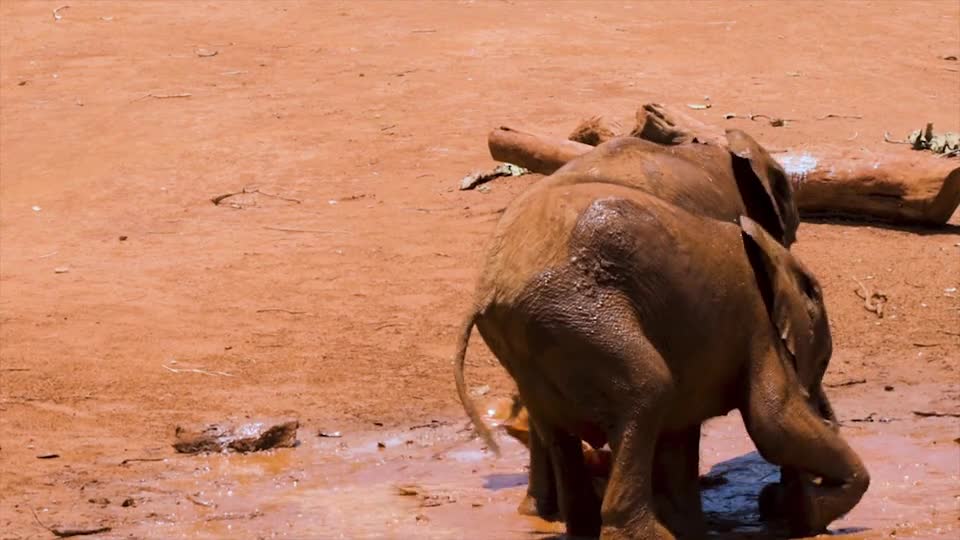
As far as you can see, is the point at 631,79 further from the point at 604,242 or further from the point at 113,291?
the point at 604,242

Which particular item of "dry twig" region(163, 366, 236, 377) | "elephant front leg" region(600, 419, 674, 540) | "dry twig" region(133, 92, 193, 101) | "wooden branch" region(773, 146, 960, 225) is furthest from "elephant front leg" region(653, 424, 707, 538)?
"dry twig" region(133, 92, 193, 101)

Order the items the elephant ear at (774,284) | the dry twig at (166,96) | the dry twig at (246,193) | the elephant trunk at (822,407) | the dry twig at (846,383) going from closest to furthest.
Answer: the elephant ear at (774,284)
the elephant trunk at (822,407)
the dry twig at (846,383)
the dry twig at (246,193)
the dry twig at (166,96)

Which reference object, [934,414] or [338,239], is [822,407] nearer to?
[934,414]

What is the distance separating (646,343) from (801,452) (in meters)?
1.02

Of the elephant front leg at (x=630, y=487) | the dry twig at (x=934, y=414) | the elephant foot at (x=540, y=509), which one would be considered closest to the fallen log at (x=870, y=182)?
the dry twig at (x=934, y=414)

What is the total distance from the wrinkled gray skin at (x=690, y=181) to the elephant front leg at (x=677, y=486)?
0.03 ft

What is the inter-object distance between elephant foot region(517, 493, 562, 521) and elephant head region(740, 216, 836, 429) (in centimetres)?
109

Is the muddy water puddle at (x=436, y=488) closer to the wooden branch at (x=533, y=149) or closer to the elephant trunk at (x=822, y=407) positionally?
the elephant trunk at (x=822, y=407)

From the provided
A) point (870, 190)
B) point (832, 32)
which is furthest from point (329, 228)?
point (832, 32)

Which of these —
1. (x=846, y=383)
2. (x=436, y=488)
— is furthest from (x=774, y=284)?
(x=846, y=383)

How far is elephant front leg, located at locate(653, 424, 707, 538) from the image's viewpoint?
22.6 ft

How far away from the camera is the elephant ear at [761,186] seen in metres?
7.33

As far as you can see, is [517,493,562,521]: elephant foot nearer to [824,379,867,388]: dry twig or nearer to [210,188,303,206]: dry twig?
[824,379,867,388]: dry twig

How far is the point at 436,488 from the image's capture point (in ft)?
26.6
